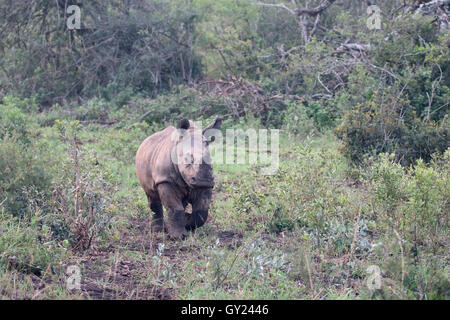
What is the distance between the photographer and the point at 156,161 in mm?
6102

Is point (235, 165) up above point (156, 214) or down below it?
below

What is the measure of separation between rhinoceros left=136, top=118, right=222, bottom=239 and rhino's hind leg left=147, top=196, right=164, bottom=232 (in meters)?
0.19

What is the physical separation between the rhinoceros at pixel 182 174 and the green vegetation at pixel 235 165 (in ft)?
0.90

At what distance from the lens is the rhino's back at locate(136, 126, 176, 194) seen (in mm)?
5898

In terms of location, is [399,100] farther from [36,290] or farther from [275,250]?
[36,290]

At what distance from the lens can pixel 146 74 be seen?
586 inches

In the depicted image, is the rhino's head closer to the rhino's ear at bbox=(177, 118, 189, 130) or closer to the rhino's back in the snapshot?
the rhino's ear at bbox=(177, 118, 189, 130)

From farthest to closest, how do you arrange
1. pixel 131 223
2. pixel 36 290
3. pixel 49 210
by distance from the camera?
pixel 131 223
pixel 49 210
pixel 36 290

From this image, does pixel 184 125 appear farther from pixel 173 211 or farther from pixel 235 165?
pixel 235 165

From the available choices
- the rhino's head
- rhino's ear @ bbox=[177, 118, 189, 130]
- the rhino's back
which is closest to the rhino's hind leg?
the rhino's back

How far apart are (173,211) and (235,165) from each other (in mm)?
3491

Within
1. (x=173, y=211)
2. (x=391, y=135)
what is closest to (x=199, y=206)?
(x=173, y=211)

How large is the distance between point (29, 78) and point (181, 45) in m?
4.26
